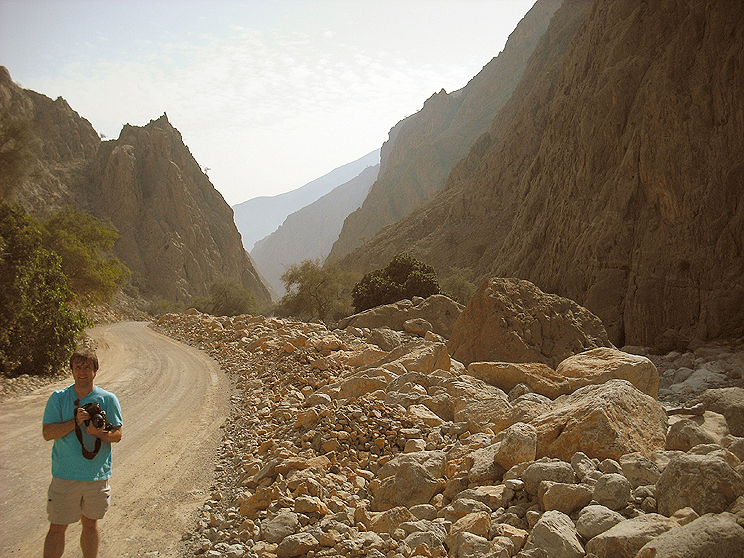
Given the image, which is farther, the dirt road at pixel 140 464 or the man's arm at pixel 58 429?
the dirt road at pixel 140 464

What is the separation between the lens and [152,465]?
23.2 feet

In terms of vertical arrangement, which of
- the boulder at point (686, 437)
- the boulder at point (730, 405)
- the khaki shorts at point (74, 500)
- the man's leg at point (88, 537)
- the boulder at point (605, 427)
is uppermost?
the khaki shorts at point (74, 500)

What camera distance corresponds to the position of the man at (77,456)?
3980 mm

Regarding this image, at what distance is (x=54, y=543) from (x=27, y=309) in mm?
10877

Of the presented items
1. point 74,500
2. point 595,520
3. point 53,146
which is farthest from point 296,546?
point 53,146

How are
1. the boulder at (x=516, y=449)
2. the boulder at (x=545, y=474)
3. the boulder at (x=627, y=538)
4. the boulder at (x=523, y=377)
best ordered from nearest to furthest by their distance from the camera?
the boulder at (x=627, y=538) → the boulder at (x=545, y=474) → the boulder at (x=516, y=449) → the boulder at (x=523, y=377)

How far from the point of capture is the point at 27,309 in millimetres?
12594

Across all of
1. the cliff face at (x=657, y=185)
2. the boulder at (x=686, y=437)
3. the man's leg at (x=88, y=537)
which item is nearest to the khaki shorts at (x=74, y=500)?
the man's leg at (x=88, y=537)

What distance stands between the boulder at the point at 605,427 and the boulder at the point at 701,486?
1.08 m

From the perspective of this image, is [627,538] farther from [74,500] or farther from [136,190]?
[136,190]

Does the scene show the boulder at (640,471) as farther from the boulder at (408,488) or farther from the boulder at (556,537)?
the boulder at (408,488)

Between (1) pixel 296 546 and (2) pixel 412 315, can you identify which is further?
(2) pixel 412 315

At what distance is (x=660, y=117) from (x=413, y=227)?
4024 cm

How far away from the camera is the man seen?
3980 mm
